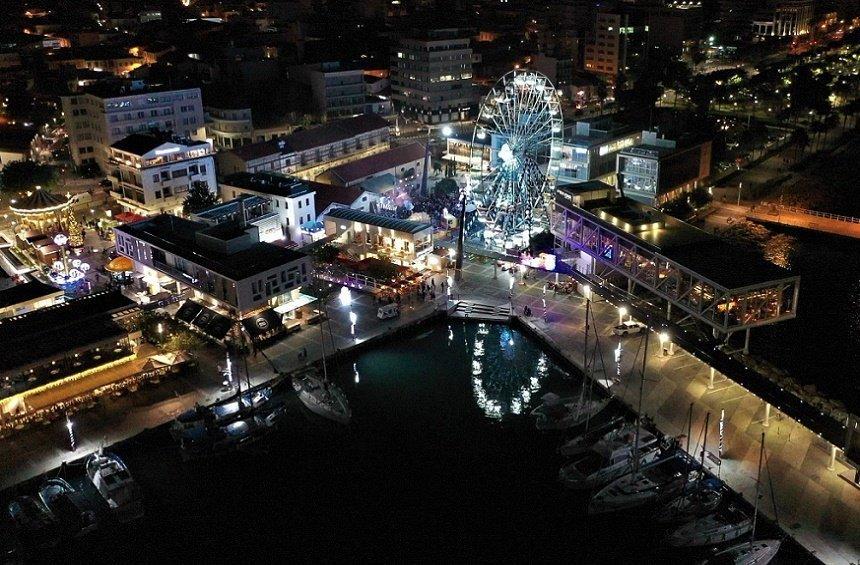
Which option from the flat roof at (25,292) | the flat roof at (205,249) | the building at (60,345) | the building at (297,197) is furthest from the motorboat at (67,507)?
the building at (297,197)

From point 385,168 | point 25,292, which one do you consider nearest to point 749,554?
point 25,292

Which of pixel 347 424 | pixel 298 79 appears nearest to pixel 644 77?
pixel 298 79

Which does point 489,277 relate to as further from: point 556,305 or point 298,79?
point 298,79

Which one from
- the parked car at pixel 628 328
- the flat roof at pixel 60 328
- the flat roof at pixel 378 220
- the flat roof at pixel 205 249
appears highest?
the flat roof at pixel 205 249

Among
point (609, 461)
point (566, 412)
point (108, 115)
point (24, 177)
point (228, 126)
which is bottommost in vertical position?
point (609, 461)

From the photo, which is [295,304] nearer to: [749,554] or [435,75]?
[749,554]

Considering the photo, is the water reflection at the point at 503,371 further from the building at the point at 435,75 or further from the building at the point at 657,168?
the building at the point at 435,75

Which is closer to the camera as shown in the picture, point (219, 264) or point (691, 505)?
point (691, 505)
